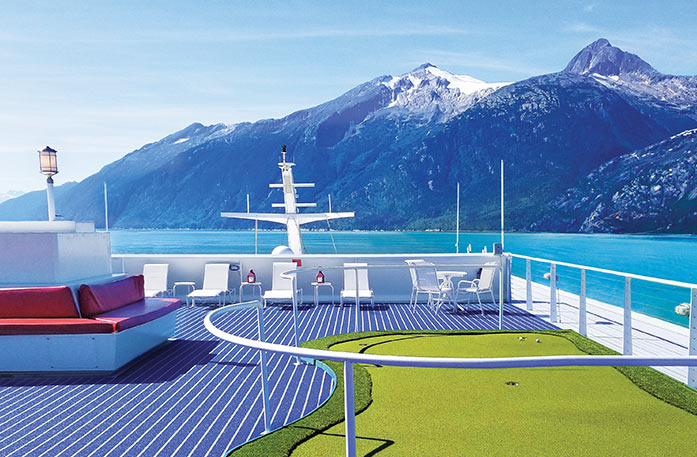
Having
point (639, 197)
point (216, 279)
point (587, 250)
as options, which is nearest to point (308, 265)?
point (216, 279)

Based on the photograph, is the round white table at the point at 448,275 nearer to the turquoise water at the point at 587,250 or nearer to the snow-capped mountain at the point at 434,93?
the turquoise water at the point at 587,250

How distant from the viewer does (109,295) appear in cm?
510

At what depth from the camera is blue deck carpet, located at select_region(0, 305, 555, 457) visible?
308 centimetres

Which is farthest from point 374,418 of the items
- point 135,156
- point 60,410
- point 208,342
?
point 135,156

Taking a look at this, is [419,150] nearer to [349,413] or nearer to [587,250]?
[587,250]

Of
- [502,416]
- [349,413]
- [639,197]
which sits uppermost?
[639,197]

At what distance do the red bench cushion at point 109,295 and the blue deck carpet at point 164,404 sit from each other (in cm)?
62

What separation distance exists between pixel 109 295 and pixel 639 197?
8197 cm

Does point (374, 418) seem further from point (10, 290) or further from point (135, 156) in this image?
point (135, 156)

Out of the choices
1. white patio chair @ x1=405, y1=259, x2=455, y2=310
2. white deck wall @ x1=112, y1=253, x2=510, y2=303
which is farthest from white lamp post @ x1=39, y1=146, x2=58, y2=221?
white patio chair @ x1=405, y1=259, x2=455, y2=310

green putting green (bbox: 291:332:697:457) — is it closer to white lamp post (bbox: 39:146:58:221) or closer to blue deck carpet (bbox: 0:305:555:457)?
blue deck carpet (bbox: 0:305:555:457)

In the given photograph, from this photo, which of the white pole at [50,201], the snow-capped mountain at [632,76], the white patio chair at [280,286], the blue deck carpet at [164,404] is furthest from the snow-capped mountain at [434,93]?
the blue deck carpet at [164,404]

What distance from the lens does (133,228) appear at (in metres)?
118

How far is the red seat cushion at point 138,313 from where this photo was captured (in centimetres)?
462
